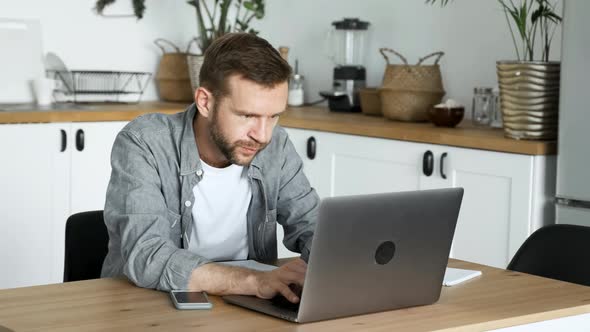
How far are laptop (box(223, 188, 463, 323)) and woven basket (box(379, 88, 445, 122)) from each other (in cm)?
206

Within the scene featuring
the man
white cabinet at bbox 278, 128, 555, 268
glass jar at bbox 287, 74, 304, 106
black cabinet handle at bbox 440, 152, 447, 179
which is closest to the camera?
the man

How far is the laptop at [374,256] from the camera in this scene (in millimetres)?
1603

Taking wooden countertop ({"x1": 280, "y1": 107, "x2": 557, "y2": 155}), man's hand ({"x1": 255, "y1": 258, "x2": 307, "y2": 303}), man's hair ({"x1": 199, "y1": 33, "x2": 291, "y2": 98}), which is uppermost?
man's hair ({"x1": 199, "y1": 33, "x2": 291, "y2": 98})

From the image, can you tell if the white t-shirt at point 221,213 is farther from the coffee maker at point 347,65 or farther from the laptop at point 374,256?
the coffee maker at point 347,65

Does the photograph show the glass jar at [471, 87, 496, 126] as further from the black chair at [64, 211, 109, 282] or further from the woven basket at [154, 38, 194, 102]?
the black chair at [64, 211, 109, 282]

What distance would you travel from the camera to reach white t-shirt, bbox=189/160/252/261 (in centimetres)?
222

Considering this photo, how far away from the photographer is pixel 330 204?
1561mm

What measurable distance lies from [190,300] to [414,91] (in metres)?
2.25

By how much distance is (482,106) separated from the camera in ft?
12.4

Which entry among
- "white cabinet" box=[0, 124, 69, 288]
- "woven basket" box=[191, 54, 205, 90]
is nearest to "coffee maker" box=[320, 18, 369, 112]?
"woven basket" box=[191, 54, 205, 90]

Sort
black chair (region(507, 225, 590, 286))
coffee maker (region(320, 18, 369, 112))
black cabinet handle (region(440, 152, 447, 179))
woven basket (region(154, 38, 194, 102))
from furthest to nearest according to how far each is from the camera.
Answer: woven basket (region(154, 38, 194, 102)) < coffee maker (region(320, 18, 369, 112)) < black cabinet handle (region(440, 152, 447, 179)) < black chair (region(507, 225, 590, 286))

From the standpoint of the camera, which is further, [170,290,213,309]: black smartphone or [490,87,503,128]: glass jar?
[490,87,503,128]: glass jar

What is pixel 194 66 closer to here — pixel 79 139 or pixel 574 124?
pixel 79 139

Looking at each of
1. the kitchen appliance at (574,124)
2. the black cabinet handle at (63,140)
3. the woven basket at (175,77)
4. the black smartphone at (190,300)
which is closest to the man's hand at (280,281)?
the black smartphone at (190,300)
